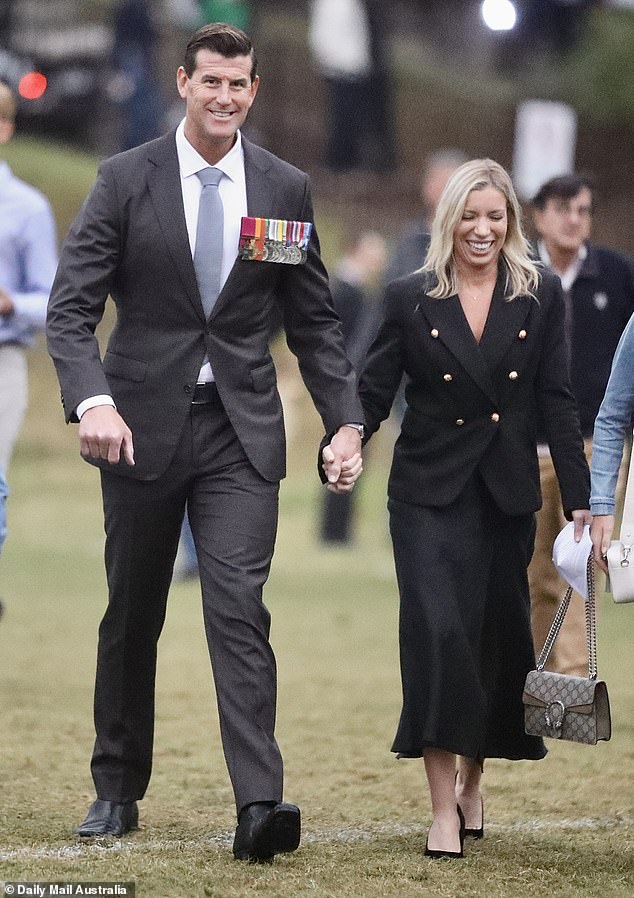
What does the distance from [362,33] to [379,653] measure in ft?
53.8

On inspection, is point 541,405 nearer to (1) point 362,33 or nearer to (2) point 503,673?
(2) point 503,673

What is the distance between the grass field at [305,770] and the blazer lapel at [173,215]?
1577 mm

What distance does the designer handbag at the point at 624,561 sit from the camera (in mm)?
5137

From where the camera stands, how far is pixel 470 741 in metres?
5.39

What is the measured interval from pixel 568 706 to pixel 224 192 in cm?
176

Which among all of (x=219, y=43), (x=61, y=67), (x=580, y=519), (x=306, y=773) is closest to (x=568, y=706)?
(x=580, y=519)

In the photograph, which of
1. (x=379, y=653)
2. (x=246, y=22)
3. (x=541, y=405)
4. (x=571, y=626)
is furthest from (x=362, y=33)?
(x=541, y=405)

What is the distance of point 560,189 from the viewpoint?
24.4 ft

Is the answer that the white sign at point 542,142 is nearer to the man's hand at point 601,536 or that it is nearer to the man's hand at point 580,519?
the man's hand at point 580,519

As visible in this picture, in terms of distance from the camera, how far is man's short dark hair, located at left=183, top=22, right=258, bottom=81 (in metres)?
5.40

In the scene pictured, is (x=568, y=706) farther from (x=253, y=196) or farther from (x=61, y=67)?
(x=61, y=67)

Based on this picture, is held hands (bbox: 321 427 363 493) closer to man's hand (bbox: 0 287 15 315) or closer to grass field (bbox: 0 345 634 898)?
grass field (bbox: 0 345 634 898)

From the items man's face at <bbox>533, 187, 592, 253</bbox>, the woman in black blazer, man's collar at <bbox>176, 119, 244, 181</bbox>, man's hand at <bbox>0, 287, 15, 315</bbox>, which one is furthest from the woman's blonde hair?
man's hand at <bbox>0, 287, 15, 315</bbox>

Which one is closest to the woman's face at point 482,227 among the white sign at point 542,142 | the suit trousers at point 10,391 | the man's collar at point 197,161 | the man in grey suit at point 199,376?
the man in grey suit at point 199,376
